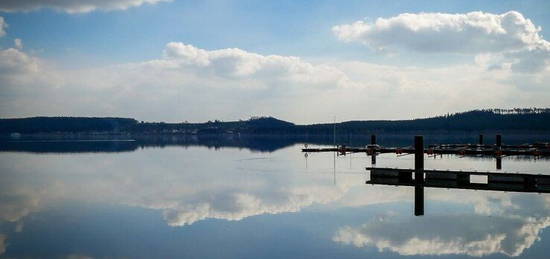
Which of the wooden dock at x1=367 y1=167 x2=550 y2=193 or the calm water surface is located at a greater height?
the wooden dock at x1=367 y1=167 x2=550 y2=193

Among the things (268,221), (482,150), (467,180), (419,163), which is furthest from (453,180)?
(482,150)

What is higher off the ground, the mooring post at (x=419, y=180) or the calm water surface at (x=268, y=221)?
the mooring post at (x=419, y=180)

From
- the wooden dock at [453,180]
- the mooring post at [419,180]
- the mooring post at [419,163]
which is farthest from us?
the mooring post at [419,163]

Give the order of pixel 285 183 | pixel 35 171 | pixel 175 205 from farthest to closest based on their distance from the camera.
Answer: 1. pixel 35 171
2. pixel 285 183
3. pixel 175 205

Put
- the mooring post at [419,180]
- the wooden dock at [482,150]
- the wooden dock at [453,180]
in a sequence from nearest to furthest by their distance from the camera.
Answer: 1. the wooden dock at [453,180]
2. the mooring post at [419,180]
3. the wooden dock at [482,150]

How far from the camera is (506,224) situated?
20.5 m

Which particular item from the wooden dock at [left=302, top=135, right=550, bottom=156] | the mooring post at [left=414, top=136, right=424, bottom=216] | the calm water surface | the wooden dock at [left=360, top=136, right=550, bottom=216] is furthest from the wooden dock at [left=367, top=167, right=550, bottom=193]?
the wooden dock at [left=302, top=135, right=550, bottom=156]

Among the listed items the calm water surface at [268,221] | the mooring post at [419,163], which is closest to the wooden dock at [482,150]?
the mooring post at [419,163]

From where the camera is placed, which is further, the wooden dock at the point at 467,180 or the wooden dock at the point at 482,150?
the wooden dock at the point at 482,150

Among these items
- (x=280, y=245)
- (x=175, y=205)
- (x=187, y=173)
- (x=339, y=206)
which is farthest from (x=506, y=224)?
(x=187, y=173)

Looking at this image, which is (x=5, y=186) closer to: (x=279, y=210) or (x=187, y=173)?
(x=187, y=173)

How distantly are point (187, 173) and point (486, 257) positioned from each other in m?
34.7

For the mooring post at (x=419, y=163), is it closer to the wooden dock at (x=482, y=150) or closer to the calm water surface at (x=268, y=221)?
the calm water surface at (x=268, y=221)

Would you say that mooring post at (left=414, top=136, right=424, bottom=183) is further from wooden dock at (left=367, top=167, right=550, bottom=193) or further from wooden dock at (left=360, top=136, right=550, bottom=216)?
wooden dock at (left=367, top=167, right=550, bottom=193)
